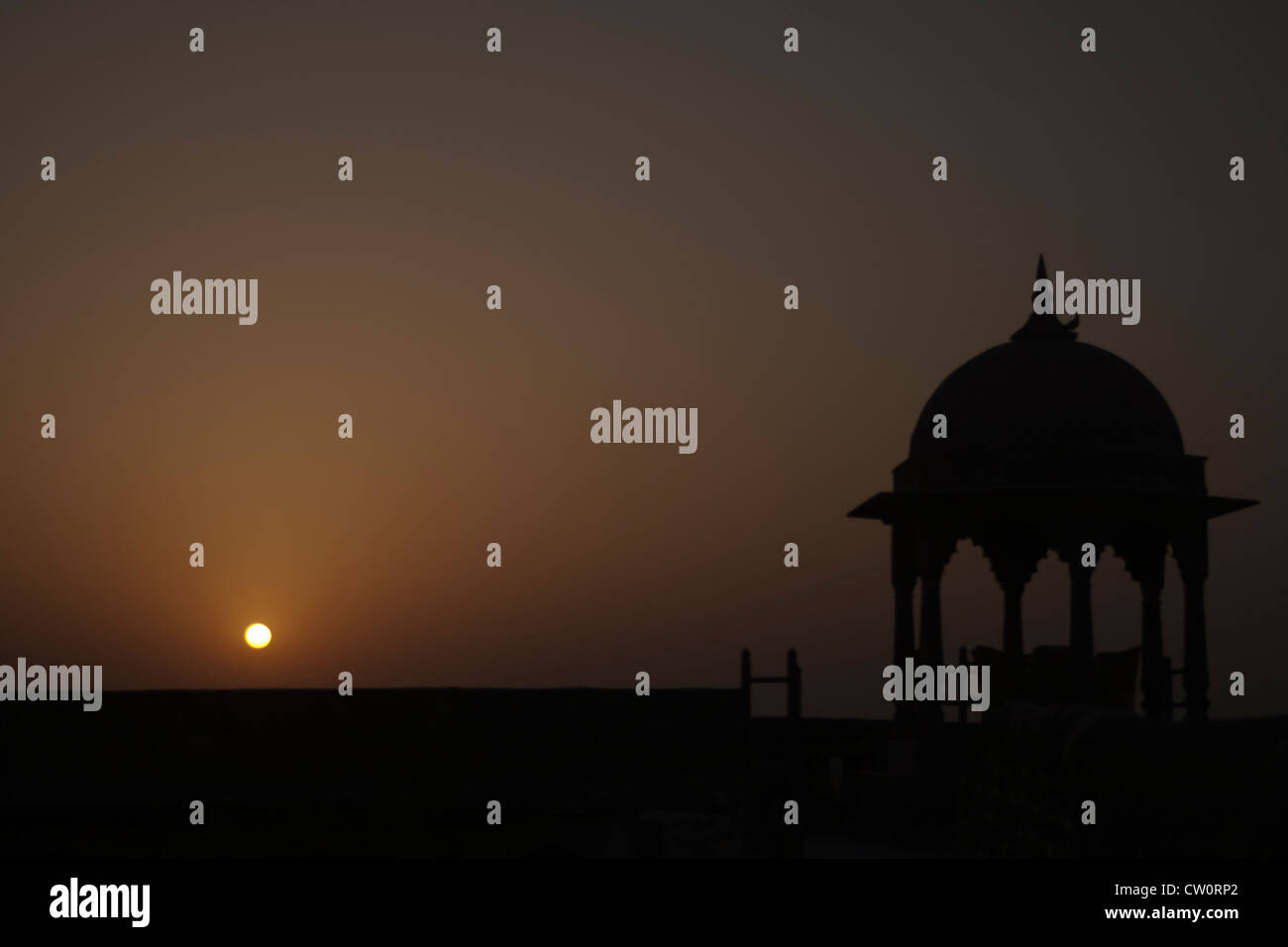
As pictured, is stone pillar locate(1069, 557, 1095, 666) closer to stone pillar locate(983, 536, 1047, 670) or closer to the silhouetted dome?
the silhouetted dome

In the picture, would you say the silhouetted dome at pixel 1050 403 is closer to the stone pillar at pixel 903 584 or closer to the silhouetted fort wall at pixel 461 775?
the stone pillar at pixel 903 584

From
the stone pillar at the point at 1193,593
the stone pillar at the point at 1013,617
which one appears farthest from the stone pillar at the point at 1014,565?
the stone pillar at the point at 1193,593

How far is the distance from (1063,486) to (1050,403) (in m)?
1.59

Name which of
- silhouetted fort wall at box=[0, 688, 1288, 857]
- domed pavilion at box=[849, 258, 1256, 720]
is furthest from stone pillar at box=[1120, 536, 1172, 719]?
silhouetted fort wall at box=[0, 688, 1288, 857]

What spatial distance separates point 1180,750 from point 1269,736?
83cm

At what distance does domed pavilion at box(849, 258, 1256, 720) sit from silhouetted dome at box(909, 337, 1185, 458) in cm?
2

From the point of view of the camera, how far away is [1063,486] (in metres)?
25.1

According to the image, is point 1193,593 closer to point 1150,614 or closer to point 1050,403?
point 1150,614

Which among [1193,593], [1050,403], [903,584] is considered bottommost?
[1193,593]

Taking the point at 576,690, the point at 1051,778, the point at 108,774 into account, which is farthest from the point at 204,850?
the point at 1051,778

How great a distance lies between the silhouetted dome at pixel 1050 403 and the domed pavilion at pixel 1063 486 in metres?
0.02

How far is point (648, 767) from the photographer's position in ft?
90.5

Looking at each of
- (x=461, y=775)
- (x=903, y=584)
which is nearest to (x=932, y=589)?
(x=903, y=584)
